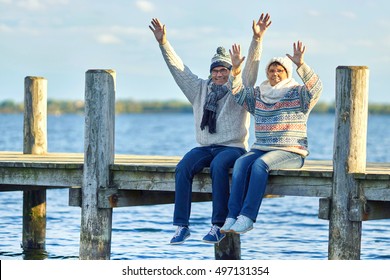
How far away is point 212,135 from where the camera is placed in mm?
10680

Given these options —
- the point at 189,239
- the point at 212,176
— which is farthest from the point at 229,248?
the point at 189,239

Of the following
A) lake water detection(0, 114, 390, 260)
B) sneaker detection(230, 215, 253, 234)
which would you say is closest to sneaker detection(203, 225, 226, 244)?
sneaker detection(230, 215, 253, 234)

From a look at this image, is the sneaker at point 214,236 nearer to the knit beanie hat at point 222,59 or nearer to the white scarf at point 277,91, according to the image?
the white scarf at point 277,91

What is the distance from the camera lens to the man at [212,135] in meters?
10.4

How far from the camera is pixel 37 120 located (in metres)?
14.1

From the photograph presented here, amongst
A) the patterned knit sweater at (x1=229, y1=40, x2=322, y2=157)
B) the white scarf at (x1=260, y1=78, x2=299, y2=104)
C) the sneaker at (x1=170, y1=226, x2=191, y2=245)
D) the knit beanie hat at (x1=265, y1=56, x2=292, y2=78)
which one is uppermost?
the knit beanie hat at (x1=265, y1=56, x2=292, y2=78)

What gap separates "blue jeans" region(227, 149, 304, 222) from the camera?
1002cm

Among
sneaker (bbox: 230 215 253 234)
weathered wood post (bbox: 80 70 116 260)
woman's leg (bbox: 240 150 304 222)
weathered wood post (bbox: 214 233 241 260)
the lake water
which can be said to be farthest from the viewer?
the lake water

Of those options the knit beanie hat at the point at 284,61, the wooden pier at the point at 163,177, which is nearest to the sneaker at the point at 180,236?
the wooden pier at the point at 163,177

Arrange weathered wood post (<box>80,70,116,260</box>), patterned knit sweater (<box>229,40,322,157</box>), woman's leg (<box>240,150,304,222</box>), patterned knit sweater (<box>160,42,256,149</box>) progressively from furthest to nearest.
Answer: weathered wood post (<box>80,70,116,260</box>)
patterned knit sweater (<box>160,42,256,149</box>)
patterned knit sweater (<box>229,40,322,157</box>)
woman's leg (<box>240,150,304,222</box>)

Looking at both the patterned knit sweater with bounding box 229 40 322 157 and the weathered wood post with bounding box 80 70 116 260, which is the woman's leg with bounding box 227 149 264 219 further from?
the weathered wood post with bounding box 80 70 116 260

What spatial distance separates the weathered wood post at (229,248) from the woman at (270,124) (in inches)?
107

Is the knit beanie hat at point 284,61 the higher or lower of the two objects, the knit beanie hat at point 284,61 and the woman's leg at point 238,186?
the higher
